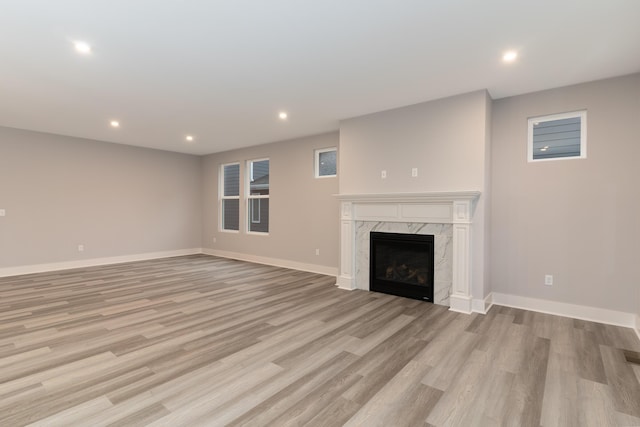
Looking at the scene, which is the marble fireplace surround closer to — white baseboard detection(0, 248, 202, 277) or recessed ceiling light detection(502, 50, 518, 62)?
recessed ceiling light detection(502, 50, 518, 62)

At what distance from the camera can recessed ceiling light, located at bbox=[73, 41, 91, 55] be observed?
8.87 feet

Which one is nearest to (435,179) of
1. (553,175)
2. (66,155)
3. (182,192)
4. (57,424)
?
(553,175)

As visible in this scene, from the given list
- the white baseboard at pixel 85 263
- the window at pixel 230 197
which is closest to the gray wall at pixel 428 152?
the window at pixel 230 197

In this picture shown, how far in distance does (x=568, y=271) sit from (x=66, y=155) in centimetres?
843

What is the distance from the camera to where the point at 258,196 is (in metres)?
7.23

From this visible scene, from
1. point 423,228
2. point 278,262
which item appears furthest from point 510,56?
point 278,262

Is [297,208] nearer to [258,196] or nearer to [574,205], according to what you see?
[258,196]

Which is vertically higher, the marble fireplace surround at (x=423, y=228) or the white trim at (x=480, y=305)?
the marble fireplace surround at (x=423, y=228)

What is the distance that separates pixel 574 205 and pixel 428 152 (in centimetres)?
171

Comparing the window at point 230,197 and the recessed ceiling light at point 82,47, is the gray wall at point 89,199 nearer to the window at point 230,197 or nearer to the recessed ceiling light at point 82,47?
the window at point 230,197

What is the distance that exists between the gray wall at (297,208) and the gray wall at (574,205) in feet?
8.83

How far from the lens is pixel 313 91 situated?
3807 millimetres

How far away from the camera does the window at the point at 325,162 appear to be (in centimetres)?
584

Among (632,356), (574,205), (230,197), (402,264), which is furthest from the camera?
(230,197)
